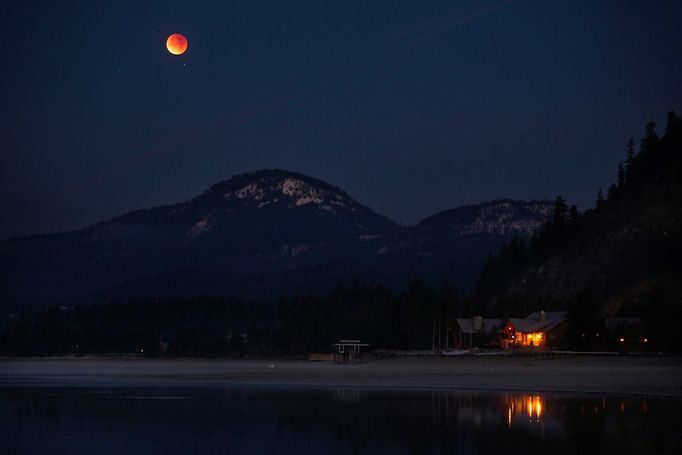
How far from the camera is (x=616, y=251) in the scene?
452ft

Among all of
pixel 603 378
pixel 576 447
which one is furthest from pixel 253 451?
pixel 603 378

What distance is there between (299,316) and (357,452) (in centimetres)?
14070

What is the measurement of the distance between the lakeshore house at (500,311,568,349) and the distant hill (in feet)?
15.6

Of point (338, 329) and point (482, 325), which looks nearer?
point (482, 325)

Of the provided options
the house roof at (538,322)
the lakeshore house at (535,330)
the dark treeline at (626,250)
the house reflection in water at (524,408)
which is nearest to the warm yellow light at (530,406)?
the house reflection in water at (524,408)

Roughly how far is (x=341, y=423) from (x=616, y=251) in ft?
341

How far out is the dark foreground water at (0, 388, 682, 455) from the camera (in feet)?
113

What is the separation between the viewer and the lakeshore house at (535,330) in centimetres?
11388

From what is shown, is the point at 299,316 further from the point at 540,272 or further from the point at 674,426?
the point at 674,426

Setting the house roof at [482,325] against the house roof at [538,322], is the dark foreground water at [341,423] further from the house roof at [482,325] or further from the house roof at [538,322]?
the house roof at [482,325]

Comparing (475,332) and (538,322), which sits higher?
(538,322)

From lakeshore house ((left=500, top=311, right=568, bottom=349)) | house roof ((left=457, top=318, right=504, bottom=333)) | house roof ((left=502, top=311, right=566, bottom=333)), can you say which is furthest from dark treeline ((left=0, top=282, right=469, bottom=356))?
house roof ((left=502, top=311, right=566, bottom=333))

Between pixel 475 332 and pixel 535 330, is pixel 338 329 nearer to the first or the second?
pixel 475 332

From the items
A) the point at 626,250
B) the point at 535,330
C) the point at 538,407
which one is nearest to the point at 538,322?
the point at 535,330
